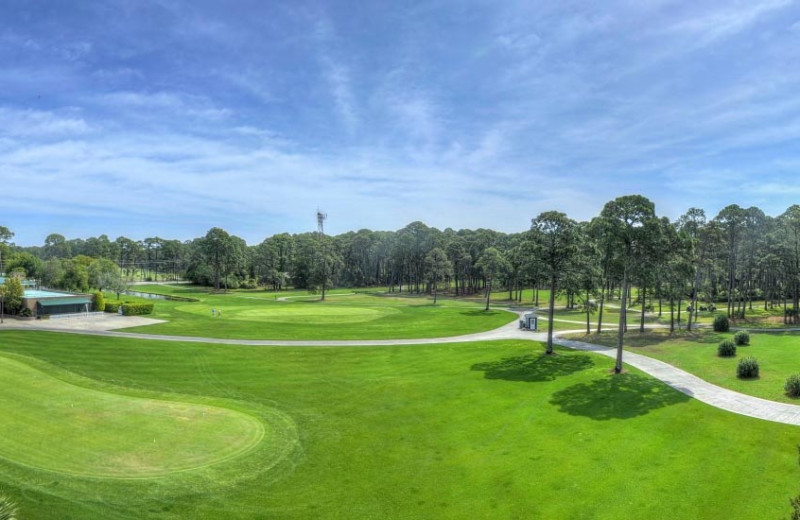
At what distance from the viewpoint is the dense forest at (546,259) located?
31125 mm

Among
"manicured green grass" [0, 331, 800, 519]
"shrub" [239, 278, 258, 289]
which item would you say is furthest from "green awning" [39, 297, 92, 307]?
"shrub" [239, 278, 258, 289]

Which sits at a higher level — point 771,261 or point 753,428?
point 771,261

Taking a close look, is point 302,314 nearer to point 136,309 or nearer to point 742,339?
point 136,309

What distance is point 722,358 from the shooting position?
32.9 m

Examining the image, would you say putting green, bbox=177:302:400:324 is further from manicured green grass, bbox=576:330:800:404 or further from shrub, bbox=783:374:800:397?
shrub, bbox=783:374:800:397

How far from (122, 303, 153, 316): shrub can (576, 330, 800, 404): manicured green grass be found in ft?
193

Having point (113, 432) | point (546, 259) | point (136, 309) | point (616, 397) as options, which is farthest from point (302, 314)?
point (616, 397)

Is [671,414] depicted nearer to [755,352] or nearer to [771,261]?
[755,352]

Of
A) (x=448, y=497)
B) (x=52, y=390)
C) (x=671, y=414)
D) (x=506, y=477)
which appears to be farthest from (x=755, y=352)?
(x=52, y=390)

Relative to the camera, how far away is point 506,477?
16234 millimetres

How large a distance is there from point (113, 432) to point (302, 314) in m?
45.4

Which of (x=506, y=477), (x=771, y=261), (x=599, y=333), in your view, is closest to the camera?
(x=506, y=477)

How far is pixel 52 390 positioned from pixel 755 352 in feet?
161

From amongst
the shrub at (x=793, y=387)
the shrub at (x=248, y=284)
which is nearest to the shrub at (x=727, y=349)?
the shrub at (x=793, y=387)
